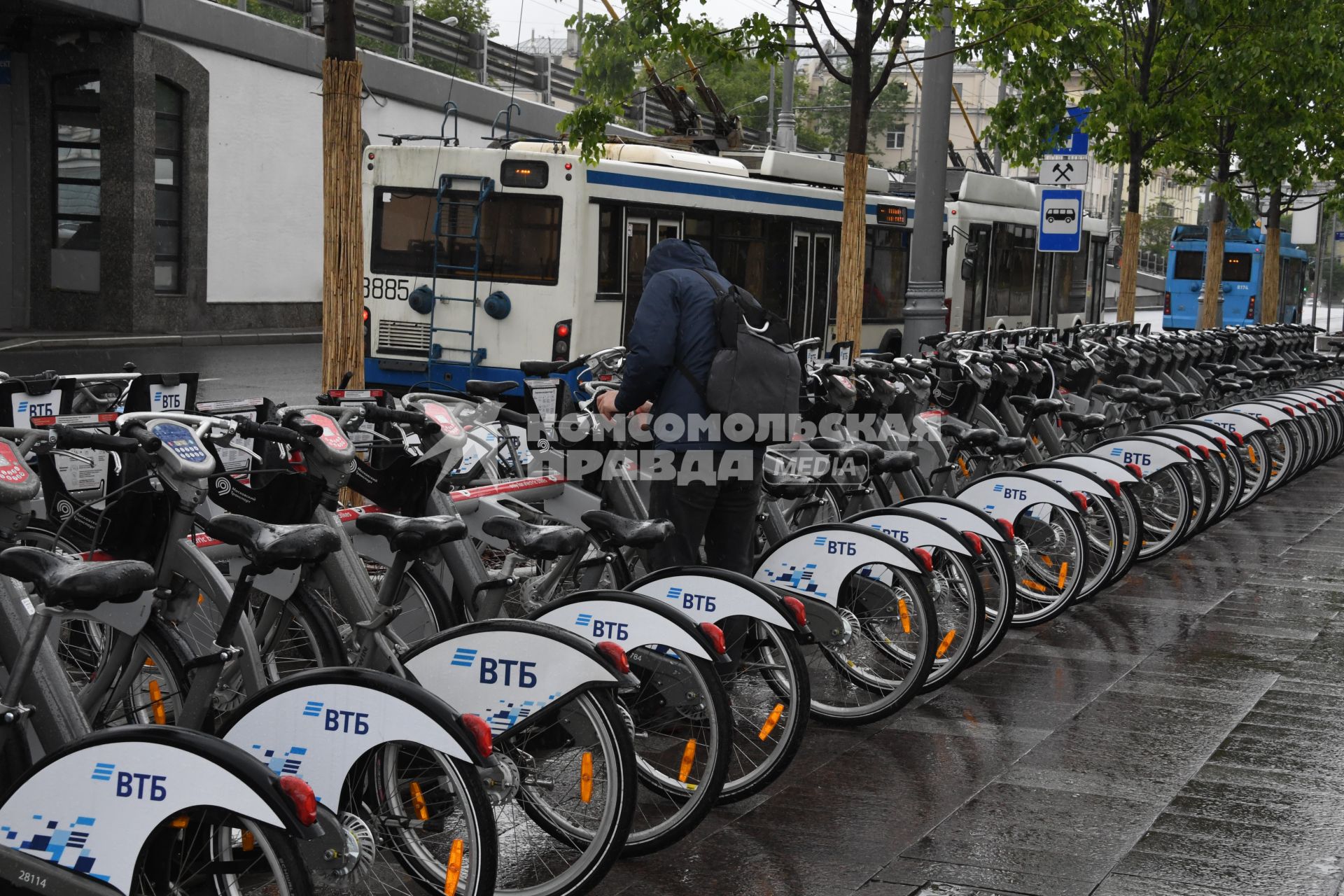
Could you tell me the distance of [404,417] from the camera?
4.72m

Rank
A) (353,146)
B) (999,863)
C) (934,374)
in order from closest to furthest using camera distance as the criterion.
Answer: (999,863) → (353,146) → (934,374)

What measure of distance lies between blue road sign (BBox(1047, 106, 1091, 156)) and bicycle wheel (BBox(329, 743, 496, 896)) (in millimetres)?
13331

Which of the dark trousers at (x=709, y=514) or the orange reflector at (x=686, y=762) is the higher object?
the dark trousers at (x=709, y=514)

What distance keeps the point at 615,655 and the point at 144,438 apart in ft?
4.16

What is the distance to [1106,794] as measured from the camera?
4.73 meters

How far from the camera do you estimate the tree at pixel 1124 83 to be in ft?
47.4

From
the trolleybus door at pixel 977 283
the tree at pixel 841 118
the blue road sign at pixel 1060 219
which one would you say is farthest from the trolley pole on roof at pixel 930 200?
the tree at pixel 841 118

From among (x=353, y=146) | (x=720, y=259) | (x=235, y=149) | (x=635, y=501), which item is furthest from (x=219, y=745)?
(x=235, y=149)

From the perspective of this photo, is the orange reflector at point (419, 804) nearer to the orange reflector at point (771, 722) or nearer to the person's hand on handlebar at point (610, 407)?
the orange reflector at point (771, 722)

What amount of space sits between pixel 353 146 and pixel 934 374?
332cm

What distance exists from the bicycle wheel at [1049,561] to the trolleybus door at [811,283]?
9792 millimetres

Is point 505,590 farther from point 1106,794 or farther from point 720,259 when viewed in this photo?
point 720,259

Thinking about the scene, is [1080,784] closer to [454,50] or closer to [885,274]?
[885,274]

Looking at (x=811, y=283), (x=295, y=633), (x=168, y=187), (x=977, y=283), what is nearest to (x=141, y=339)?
(x=168, y=187)
